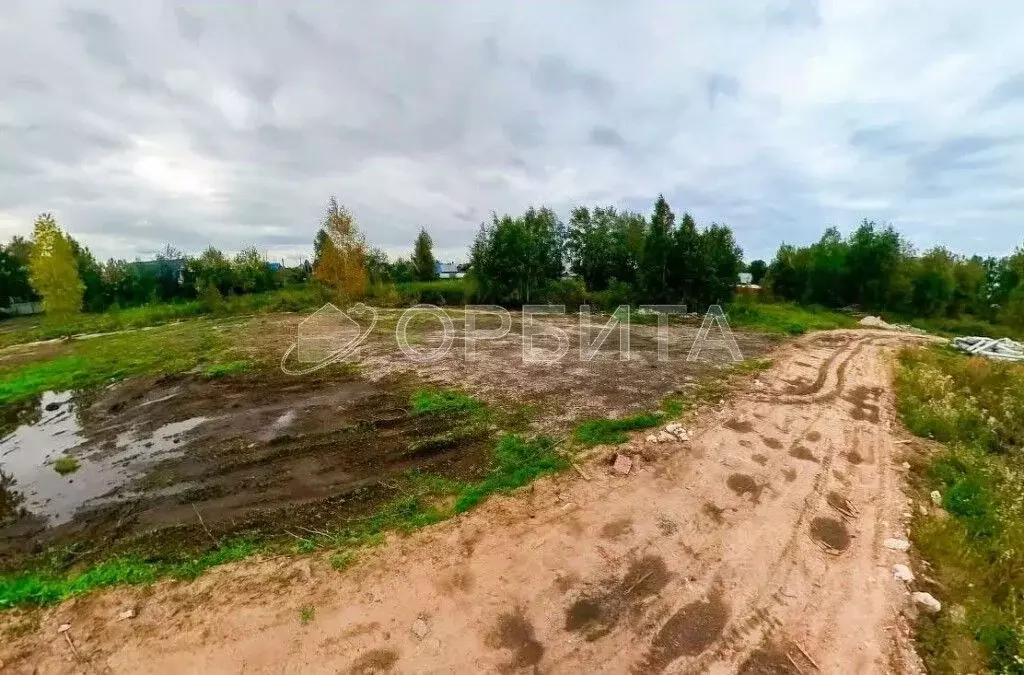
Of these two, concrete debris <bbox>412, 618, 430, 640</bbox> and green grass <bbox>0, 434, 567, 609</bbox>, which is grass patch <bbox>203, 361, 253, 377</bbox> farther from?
concrete debris <bbox>412, 618, 430, 640</bbox>

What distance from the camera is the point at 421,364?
10.6 metres

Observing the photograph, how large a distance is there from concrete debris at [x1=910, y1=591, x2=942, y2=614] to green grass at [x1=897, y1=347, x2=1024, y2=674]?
52mm

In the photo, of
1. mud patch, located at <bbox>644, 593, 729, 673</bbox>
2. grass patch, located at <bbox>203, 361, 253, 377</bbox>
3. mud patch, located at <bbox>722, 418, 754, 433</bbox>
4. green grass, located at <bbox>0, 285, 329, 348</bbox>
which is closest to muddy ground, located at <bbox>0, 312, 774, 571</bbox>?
grass patch, located at <bbox>203, 361, 253, 377</bbox>

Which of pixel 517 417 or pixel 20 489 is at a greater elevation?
pixel 517 417

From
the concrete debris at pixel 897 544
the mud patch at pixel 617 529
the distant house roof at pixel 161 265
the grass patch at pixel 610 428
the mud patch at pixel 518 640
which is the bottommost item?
the mud patch at pixel 518 640

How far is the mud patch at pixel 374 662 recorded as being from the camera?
2846 mm

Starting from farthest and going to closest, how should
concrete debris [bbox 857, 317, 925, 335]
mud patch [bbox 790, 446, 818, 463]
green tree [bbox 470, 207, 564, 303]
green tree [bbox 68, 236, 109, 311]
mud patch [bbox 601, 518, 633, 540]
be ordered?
green tree [bbox 68, 236, 109, 311]
green tree [bbox 470, 207, 564, 303]
concrete debris [bbox 857, 317, 925, 335]
mud patch [bbox 790, 446, 818, 463]
mud patch [bbox 601, 518, 633, 540]

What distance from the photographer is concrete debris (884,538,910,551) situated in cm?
407

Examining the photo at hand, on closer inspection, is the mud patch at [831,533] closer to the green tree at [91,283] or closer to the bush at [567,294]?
the bush at [567,294]

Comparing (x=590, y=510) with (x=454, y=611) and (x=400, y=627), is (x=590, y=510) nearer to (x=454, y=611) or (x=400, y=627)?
(x=454, y=611)

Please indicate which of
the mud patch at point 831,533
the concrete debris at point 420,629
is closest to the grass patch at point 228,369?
the concrete debris at point 420,629

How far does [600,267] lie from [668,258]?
6.68 m

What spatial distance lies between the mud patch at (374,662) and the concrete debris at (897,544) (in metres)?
4.71

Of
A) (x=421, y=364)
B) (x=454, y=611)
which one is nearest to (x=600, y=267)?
(x=421, y=364)
